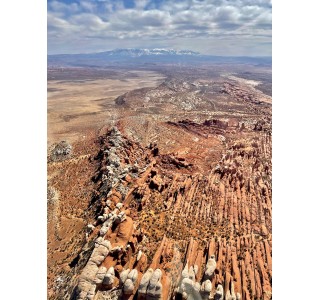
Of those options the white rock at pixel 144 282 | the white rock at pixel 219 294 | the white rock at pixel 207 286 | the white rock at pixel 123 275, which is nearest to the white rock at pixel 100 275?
the white rock at pixel 123 275

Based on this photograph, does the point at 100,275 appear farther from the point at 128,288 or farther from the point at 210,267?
the point at 210,267

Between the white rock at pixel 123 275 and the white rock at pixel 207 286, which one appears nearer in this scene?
the white rock at pixel 207 286

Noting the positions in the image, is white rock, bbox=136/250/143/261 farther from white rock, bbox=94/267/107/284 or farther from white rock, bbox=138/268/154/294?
white rock, bbox=94/267/107/284

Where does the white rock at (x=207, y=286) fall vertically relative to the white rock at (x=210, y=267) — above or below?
below

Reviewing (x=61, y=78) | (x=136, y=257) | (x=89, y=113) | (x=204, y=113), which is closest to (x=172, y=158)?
(x=136, y=257)

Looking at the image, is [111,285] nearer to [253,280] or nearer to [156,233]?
[156,233]

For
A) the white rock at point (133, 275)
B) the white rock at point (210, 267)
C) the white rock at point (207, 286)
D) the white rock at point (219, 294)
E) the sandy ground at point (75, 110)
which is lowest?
the white rock at point (219, 294)

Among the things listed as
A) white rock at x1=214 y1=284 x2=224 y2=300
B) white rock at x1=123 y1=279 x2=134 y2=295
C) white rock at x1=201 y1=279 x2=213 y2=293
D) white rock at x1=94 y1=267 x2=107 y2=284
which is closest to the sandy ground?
white rock at x1=94 y1=267 x2=107 y2=284

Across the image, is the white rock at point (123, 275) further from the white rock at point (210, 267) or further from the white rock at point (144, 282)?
the white rock at point (210, 267)
